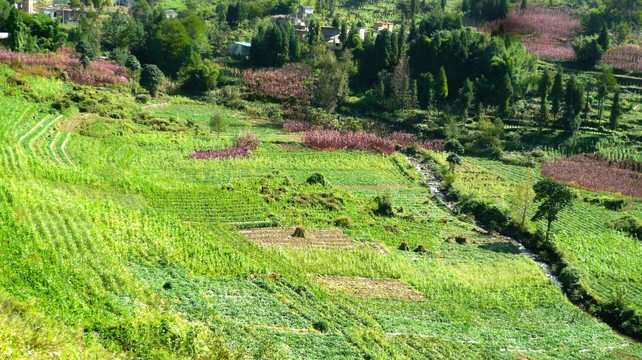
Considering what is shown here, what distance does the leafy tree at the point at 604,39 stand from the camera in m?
54.6

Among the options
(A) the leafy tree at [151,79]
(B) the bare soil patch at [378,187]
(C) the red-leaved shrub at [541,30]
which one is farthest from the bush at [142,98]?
(C) the red-leaved shrub at [541,30]

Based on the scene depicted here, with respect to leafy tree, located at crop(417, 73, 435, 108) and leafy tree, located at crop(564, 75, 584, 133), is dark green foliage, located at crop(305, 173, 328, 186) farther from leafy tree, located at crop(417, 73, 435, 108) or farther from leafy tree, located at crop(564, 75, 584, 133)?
leafy tree, located at crop(564, 75, 584, 133)

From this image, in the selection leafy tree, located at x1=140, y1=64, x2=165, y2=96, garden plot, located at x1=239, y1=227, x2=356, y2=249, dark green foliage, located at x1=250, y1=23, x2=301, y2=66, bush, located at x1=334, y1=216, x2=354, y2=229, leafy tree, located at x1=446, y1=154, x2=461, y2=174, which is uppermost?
dark green foliage, located at x1=250, y1=23, x2=301, y2=66

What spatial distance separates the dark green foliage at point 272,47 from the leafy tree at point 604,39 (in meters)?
27.2

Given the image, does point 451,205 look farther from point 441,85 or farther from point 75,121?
point 75,121

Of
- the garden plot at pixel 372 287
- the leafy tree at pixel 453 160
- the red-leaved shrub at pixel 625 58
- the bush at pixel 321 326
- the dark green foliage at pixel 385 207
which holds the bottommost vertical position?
the garden plot at pixel 372 287

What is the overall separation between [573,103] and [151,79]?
31154 mm

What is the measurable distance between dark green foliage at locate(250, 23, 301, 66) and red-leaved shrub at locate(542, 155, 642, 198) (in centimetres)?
2787

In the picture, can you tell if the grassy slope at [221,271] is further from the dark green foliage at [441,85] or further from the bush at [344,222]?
the dark green foliage at [441,85]

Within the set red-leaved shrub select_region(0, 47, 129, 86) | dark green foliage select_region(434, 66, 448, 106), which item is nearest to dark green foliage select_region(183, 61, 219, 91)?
red-leaved shrub select_region(0, 47, 129, 86)

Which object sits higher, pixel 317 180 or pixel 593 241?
pixel 317 180

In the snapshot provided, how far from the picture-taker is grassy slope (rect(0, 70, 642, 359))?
49.2 feet

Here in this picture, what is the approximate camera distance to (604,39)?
54812mm

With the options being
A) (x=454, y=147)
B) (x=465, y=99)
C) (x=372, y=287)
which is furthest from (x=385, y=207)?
(x=465, y=99)
